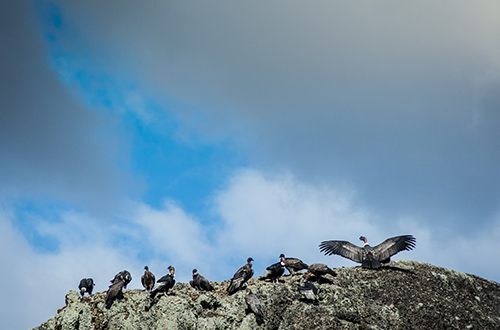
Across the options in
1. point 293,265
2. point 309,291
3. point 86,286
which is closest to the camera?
point 309,291

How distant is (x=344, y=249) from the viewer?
104ft

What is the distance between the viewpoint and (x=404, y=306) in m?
24.8

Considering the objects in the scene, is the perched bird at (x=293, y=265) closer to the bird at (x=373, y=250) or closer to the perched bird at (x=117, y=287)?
the bird at (x=373, y=250)

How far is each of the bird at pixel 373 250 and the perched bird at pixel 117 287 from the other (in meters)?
14.4

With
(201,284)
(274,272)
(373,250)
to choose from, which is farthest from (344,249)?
(201,284)

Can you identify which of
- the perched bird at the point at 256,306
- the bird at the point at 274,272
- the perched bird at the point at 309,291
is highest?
the bird at the point at 274,272

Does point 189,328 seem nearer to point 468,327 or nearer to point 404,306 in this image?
point 404,306

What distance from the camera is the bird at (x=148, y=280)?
1035 inches

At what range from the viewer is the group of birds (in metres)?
24.8

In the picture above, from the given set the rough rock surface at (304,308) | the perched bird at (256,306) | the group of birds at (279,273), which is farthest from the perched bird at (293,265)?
the perched bird at (256,306)

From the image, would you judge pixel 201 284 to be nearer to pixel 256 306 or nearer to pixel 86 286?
pixel 256 306

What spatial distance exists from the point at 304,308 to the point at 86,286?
44.3 ft

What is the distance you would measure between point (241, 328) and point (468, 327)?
12.5m

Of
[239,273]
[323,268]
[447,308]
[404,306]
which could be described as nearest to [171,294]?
[239,273]
